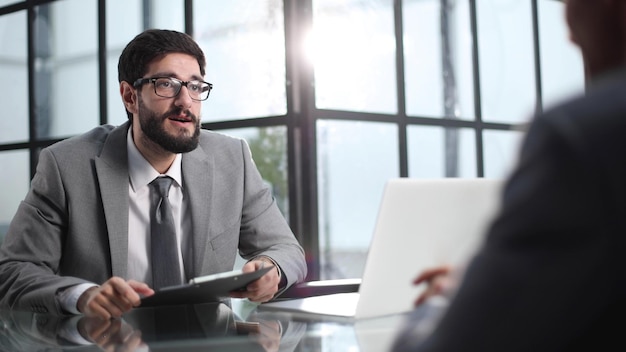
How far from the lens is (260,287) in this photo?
1.76m

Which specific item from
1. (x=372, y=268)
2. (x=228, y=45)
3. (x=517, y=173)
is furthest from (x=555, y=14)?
(x=517, y=173)

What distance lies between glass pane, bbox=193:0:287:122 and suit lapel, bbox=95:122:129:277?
130cm

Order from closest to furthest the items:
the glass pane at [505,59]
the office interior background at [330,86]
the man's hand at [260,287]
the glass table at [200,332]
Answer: the glass table at [200,332], the man's hand at [260,287], the office interior background at [330,86], the glass pane at [505,59]

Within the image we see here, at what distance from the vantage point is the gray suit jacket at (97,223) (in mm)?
2012

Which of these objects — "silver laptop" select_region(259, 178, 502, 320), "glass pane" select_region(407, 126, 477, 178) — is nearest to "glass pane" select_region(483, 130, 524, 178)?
"glass pane" select_region(407, 126, 477, 178)

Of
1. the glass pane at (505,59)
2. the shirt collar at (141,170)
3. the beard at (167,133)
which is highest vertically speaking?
the glass pane at (505,59)

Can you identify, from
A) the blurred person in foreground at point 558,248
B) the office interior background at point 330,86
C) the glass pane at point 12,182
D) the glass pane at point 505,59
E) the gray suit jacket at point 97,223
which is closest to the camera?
the blurred person in foreground at point 558,248

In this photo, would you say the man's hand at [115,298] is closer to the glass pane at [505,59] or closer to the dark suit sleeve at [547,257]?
the dark suit sleeve at [547,257]

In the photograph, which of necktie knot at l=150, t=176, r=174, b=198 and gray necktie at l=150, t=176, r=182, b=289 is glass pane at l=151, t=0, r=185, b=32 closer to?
necktie knot at l=150, t=176, r=174, b=198

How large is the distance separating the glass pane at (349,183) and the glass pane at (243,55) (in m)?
0.31

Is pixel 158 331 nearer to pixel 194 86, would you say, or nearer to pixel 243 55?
pixel 194 86

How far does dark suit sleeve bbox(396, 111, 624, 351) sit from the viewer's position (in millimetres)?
439

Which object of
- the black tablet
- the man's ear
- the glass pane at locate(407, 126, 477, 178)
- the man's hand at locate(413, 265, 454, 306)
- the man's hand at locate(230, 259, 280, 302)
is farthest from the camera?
the glass pane at locate(407, 126, 477, 178)

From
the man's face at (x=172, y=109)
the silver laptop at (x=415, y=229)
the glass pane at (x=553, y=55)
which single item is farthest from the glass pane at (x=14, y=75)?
the silver laptop at (x=415, y=229)
